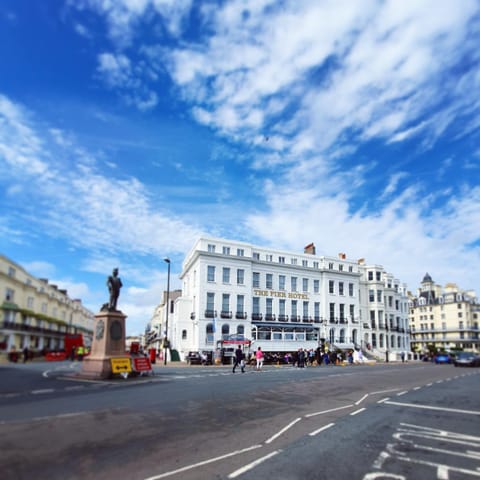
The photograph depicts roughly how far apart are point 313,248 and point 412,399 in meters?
50.1

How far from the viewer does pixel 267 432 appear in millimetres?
8492

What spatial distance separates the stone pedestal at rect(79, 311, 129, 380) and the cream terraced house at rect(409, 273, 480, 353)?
334ft

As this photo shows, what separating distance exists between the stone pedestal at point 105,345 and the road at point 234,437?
6156mm

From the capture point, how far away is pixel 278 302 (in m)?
55.8

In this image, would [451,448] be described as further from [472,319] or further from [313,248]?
[472,319]

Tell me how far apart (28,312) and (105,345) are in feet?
166

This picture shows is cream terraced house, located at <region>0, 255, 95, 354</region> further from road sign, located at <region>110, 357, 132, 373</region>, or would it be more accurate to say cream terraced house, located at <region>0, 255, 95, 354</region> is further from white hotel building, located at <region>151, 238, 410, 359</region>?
road sign, located at <region>110, 357, 132, 373</region>

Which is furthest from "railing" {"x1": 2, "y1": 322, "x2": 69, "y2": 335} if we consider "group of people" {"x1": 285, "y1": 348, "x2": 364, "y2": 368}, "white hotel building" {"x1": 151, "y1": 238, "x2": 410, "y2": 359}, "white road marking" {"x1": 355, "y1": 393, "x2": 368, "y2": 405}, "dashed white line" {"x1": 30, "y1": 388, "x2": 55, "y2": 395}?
"white road marking" {"x1": 355, "y1": 393, "x2": 368, "y2": 405}

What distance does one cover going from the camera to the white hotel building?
2009 inches

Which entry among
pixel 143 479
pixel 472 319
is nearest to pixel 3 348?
pixel 143 479

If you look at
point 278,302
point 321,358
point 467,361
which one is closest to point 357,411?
point 321,358

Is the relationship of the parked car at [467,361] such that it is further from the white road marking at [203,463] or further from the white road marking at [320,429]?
the white road marking at [203,463]

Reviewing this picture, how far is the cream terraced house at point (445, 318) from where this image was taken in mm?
110812

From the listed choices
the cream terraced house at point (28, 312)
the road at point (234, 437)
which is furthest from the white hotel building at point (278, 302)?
the road at point (234, 437)
